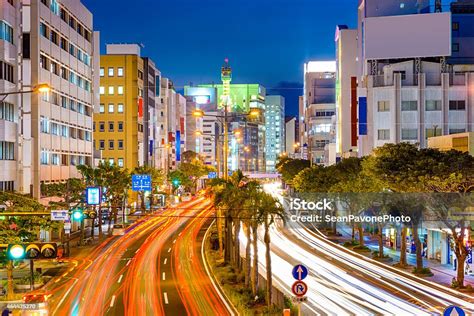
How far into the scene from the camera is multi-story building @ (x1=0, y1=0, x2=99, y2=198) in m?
49.0

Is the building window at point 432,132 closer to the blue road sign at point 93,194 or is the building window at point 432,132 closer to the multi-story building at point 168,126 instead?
the blue road sign at point 93,194

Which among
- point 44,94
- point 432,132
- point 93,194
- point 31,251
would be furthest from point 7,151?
point 432,132

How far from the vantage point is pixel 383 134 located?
282ft

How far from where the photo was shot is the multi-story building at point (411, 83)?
83500 millimetres

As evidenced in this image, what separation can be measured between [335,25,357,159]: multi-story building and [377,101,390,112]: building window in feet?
60.7

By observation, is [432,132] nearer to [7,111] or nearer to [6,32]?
[7,111]

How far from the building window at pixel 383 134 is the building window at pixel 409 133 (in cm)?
220

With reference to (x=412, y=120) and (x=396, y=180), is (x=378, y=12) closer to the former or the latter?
(x=412, y=120)

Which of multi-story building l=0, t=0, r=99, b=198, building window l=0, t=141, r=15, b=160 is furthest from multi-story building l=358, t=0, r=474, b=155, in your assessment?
building window l=0, t=141, r=15, b=160

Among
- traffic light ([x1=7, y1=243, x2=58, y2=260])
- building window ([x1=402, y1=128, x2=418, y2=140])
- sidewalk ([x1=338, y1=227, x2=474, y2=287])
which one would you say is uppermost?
building window ([x1=402, y1=128, x2=418, y2=140])

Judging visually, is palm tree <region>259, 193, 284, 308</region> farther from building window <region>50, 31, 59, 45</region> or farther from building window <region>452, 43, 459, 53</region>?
building window <region>452, 43, 459, 53</region>

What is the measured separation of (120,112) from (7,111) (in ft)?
191

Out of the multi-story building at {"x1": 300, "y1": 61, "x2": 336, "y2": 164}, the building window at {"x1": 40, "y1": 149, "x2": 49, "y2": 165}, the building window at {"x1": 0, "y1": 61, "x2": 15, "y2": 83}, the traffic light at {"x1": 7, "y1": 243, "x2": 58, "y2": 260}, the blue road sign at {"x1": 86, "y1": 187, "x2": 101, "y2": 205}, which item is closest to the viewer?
the traffic light at {"x1": 7, "y1": 243, "x2": 58, "y2": 260}

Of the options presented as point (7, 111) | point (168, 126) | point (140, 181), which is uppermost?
point (168, 126)
